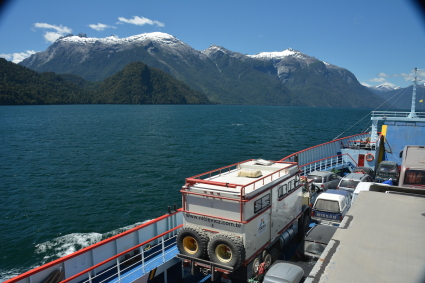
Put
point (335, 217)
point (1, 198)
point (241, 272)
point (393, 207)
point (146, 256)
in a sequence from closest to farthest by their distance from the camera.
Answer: point (393, 207) → point (241, 272) → point (146, 256) → point (335, 217) → point (1, 198)

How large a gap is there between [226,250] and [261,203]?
1728 mm

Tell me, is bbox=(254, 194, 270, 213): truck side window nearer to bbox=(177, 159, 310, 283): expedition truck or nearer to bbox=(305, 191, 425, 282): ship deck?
bbox=(177, 159, 310, 283): expedition truck

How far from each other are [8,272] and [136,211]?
364 inches

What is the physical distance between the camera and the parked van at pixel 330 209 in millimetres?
13625

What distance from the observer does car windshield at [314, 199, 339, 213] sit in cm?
1378

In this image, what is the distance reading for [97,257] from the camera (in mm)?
8625

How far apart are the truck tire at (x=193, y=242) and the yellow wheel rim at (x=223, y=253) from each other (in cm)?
44

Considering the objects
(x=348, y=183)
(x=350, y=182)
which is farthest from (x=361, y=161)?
(x=348, y=183)

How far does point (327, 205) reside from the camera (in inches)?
553

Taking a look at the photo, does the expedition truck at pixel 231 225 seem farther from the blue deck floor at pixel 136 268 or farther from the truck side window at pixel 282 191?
the blue deck floor at pixel 136 268

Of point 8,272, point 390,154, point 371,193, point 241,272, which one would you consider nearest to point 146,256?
point 241,272

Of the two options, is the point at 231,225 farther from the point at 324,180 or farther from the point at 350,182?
the point at 324,180

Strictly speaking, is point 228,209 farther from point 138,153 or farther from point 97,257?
point 138,153

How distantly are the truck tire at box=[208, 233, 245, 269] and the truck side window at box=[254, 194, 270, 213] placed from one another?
43.3 inches
